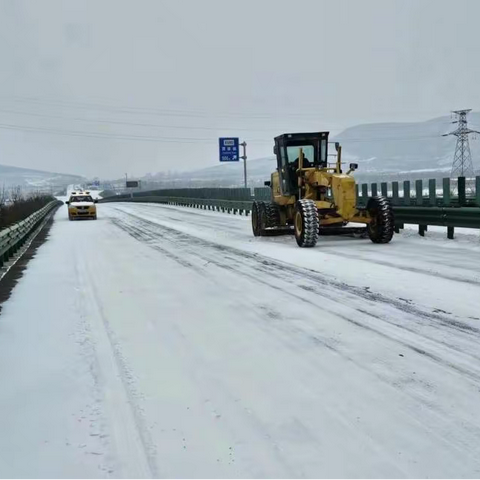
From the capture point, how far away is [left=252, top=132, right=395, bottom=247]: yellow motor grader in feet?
44.9

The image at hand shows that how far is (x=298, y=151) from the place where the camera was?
15.9 meters

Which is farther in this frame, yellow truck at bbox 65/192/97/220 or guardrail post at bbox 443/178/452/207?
yellow truck at bbox 65/192/97/220

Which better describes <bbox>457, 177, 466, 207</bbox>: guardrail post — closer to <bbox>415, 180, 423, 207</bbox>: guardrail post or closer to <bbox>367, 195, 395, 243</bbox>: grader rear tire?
<bbox>415, 180, 423, 207</bbox>: guardrail post

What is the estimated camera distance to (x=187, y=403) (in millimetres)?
4234

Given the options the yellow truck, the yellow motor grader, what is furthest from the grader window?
the yellow truck

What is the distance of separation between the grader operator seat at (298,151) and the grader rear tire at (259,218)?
3.36 ft

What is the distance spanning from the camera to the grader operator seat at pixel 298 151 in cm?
1584

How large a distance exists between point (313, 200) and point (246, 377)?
35.1ft

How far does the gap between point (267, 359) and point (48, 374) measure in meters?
1.99

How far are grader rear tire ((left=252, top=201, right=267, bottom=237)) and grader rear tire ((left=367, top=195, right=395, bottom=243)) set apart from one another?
3508 mm

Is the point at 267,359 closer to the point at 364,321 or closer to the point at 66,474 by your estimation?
the point at 364,321

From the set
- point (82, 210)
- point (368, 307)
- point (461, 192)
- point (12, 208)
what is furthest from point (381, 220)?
point (82, 210)

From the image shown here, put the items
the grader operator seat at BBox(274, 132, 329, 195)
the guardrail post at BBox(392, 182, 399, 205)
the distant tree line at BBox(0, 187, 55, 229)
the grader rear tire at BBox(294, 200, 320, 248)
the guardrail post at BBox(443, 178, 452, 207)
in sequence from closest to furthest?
1. the grader rear tire at BBox(294, 200, 320, 248)
2. the guardrail post at BBox(443, 178, 452, 207)
3. the grader operator seat at BBox(274, 132, 329, 195)
4. the guardrail post at BBox(392, 182, 399, 205)
5. the distant tree line at BBox(0, 187, 55, 229)

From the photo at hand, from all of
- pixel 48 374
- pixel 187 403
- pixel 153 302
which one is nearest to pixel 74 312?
pixel 153 302
